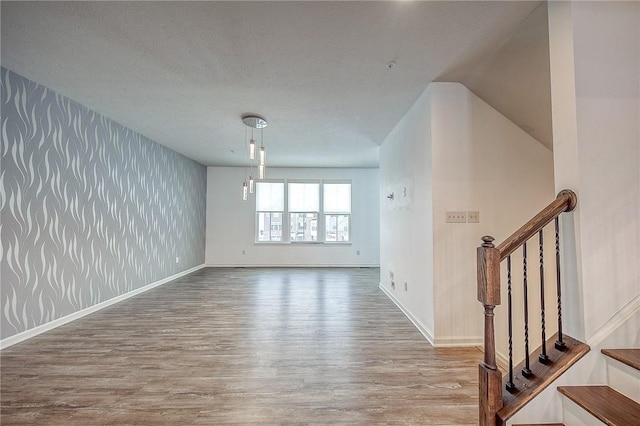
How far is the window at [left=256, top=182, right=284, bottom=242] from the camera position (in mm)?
7551

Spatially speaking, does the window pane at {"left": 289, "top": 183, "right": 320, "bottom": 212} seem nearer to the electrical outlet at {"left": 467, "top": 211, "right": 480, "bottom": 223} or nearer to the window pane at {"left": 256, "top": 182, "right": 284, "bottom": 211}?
the window pane at {"left": 256, "top": 182, "right": 284, "bottom": 211}

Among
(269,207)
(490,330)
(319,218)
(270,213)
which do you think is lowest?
(490,330)

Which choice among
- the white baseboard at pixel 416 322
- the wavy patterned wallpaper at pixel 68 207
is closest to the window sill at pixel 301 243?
the wavy patterned wallpaper at pixel 68 207

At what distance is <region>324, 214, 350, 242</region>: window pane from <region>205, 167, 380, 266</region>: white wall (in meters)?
0.17

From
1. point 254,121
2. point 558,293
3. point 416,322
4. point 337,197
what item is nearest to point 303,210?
point 337,197

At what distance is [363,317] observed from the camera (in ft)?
11.7

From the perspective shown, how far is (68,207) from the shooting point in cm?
341

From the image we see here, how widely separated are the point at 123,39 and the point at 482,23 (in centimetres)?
A: 277

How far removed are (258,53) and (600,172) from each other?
2560 millimetres

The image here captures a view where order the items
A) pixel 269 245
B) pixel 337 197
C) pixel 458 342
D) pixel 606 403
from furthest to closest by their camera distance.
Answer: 1. pixel 337 197
2. pixel 269 245
3. pixel 458 342
4. pixel 606 403

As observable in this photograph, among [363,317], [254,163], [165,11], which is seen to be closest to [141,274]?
[254,163]

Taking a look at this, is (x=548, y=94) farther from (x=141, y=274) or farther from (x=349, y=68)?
(x=141, y=274)

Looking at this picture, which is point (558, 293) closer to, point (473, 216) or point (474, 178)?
point (473, 216)

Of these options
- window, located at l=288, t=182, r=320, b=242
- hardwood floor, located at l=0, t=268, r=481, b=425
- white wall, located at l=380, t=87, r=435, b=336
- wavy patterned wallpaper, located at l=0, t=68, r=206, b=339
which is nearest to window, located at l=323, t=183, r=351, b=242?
window, located at l=288, t=182, r=320, b=242
